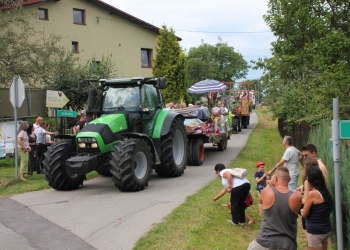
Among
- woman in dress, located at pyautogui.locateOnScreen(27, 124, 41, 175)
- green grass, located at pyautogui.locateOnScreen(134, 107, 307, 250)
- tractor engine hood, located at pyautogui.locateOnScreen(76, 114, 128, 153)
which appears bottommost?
green grass, located at pyautogui.locateOnScreen(134, 107, 307, 250)

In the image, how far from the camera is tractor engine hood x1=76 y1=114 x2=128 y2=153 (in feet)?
33.5

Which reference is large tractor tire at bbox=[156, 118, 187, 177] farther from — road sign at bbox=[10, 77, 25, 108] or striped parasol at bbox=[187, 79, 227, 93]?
striped parasol at bbox=[187, 79, 227, 93]

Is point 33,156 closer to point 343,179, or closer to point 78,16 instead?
point 343,179

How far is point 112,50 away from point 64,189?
889 inches

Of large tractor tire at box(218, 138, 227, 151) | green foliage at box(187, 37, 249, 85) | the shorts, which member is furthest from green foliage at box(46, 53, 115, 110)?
green foliage at box(187, 37, 249, 85)

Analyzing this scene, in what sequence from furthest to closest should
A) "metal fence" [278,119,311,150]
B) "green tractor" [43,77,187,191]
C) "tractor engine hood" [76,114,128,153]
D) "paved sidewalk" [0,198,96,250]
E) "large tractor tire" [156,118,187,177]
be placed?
1. "metal fence" [278,119,311,150]
2. "large tractor tire" [156,118,187,177]
3. "tractor engine hood" [76,114,128,153]
4. "green tractor" [43,77,187,191]
5. "paved sidewalk" [0,198,96,250]

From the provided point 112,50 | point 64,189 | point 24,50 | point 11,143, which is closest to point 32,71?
point 24,50

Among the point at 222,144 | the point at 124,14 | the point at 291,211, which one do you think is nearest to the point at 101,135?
the point at 291,211

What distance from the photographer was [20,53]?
18.5 meters

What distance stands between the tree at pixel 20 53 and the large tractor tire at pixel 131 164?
9.54 m

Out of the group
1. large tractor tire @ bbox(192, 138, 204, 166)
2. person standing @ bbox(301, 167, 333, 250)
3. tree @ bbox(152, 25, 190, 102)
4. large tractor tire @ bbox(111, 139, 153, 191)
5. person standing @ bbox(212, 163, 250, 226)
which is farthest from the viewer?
tree @ bbox(152, 25, 190, 102)

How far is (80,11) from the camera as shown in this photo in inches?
1206

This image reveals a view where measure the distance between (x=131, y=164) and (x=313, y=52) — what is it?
24.9 ft

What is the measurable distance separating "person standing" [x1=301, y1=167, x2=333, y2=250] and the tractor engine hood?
5.45m
